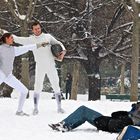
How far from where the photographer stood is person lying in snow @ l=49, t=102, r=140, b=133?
575cm

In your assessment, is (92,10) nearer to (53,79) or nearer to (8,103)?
(8,103)

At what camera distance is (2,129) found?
6.89 metres

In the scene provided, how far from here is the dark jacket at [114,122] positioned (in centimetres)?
587

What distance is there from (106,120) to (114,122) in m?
0.21

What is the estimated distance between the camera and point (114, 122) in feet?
19.4

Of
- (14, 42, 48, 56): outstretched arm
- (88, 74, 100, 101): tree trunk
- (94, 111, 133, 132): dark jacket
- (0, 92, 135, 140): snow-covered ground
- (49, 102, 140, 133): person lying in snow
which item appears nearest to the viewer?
(49, 102, 140, 133): person lying in snow

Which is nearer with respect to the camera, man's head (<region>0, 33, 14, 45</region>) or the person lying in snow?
the person lying in snow

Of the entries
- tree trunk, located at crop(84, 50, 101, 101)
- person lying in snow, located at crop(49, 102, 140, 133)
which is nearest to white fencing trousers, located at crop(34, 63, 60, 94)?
person lying in snow, located at crop(49, 102, 140, 133)

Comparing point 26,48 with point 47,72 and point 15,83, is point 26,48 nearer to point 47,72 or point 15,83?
point 15,83

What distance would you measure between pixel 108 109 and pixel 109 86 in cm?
3533

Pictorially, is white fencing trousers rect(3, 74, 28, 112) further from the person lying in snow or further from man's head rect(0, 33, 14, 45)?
the person lying in snow

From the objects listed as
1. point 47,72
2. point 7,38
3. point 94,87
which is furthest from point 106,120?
point 94,87

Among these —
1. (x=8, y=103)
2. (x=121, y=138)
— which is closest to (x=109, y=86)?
(x=8, y=103)

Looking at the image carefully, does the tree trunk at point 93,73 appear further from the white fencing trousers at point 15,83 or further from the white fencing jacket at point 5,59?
the white fencing jacket at point 5,59
